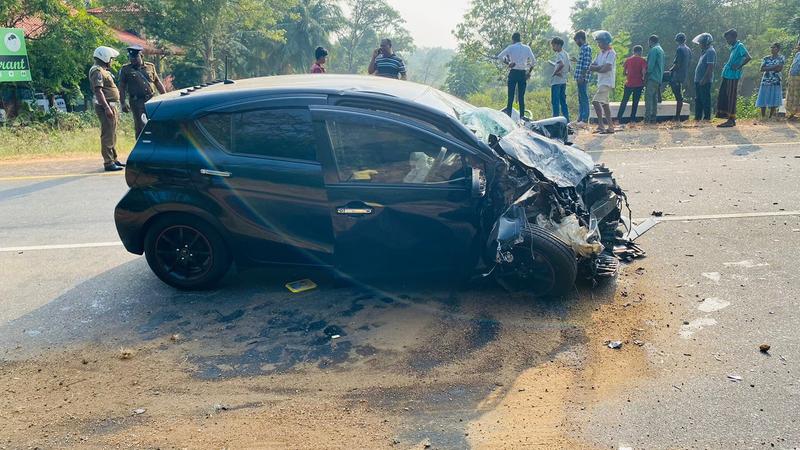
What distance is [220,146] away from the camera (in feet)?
16.8

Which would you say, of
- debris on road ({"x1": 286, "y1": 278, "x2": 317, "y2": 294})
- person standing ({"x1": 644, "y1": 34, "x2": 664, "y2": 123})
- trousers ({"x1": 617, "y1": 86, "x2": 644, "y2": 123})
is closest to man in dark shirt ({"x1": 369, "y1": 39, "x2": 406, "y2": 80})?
trousers ({"x1": 617, "y1": 86, "x2": 644, "y2": 123})

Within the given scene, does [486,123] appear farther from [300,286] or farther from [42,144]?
[42,144]

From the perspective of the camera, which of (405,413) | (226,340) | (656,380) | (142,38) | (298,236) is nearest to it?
(405,413)

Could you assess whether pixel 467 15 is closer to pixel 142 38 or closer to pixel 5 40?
pixel 142 38

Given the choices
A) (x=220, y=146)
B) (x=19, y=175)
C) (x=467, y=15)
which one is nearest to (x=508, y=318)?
(x=220, y=146)

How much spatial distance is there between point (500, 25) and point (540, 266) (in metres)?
36.4

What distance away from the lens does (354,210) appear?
4809 millimetres

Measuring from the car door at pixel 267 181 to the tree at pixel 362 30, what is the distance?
204ft

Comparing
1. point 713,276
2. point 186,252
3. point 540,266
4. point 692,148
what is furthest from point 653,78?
point 186,252

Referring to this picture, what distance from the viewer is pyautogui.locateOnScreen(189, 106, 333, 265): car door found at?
4930 mm

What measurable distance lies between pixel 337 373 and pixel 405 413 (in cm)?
64

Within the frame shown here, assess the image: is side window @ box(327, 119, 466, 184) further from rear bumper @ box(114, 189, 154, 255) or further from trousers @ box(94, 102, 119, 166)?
trousers @ box(94, 102, 119, 166)

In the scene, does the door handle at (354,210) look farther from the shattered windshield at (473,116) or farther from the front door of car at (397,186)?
the shattered windshield at (473,116)

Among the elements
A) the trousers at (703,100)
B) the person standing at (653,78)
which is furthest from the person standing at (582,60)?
the trousers at (703,100)
